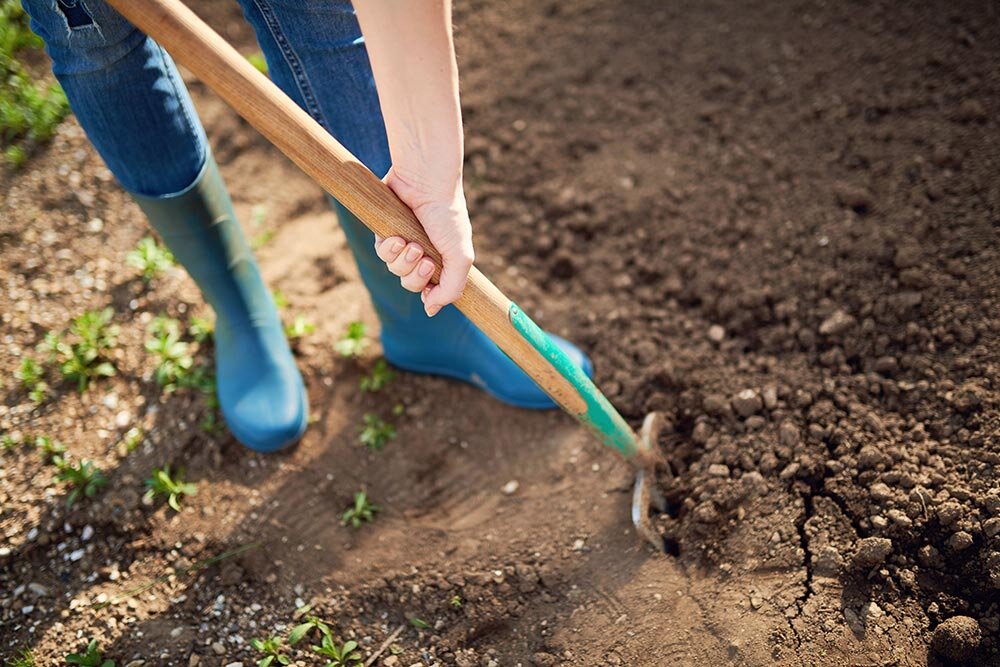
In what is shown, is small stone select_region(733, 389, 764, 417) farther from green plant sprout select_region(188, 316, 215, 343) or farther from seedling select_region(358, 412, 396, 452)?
green plant sprout select_region(188, 316, 215, 343)

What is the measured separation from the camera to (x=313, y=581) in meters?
1.95

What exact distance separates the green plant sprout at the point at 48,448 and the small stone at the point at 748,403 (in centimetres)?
188

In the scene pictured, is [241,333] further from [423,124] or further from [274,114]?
[423,124]

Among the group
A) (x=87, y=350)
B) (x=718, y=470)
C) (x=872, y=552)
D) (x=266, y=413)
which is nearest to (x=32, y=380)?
(x=87, y=350)

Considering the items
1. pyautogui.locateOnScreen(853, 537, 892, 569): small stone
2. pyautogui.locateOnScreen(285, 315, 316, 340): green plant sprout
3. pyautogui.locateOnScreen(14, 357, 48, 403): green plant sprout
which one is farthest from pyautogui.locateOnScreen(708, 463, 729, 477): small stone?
pyautogui.locateOnScreen(14, 357, 48, 403): green plant sprout

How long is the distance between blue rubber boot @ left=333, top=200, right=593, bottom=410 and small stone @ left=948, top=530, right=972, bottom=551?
97 centimetres

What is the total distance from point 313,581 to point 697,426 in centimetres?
107

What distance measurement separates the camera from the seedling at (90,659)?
5.95 ft

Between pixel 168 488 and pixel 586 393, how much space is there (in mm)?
1188

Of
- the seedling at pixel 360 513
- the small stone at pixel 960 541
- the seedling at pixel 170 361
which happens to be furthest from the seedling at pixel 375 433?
the small stone at pixel 960 541

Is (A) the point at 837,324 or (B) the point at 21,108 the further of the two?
(B) the point at 21,108

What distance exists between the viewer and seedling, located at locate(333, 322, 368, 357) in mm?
2352

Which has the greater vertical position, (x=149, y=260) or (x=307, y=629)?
(x=149, y=260)

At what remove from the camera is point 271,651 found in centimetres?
181
